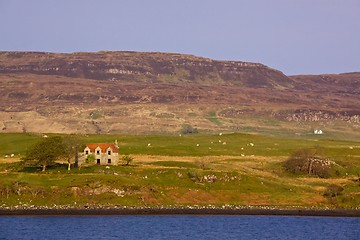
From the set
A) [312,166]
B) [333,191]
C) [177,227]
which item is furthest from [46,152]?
[312,166]

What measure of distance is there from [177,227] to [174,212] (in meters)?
10.1

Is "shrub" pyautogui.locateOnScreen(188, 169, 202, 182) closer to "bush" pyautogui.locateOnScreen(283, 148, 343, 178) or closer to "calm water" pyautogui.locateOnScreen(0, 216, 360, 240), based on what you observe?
"calm water" pyautogui.locateOnScreen(0, 216, 360, 240)

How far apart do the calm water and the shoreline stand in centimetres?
215

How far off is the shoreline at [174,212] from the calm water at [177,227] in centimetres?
215

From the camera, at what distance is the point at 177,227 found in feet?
237

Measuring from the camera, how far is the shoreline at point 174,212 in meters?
79.2

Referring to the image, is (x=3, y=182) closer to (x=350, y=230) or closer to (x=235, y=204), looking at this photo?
(x=235, y=204)

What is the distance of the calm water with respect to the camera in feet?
219

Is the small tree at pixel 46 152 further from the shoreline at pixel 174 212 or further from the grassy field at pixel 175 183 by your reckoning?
the shoreline at pixel 174 212

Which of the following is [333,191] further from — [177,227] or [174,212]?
[177,227]

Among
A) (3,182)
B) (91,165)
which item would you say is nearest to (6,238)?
(3,182)

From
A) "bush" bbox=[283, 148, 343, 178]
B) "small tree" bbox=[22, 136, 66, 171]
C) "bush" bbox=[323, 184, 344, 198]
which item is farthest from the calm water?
"bush" bbox=[283, 148, 343, 178]

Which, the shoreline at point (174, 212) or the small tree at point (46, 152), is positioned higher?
the small tree at point (46, 152)

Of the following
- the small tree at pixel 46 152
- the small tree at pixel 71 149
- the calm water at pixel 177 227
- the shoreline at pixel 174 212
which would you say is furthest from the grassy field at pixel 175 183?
the calm water at pixel 177 227
